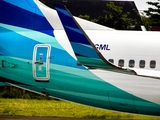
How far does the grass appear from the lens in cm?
1722

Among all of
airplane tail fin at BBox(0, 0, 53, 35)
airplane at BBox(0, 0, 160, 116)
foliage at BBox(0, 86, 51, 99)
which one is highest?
airplane tail fin at BBox(0, 0, 53, 35)

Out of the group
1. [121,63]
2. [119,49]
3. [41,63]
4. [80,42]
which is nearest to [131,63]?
[121,63]

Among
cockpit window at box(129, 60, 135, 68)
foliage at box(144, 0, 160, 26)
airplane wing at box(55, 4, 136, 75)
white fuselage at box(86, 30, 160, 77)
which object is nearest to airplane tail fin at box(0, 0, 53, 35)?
white fuselage at box(86, 30, 160, 77)

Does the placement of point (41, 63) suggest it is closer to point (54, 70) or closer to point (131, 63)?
point (54, 70)

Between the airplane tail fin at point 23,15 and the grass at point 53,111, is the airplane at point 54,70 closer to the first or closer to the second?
the airplane tail fin at point 23,15

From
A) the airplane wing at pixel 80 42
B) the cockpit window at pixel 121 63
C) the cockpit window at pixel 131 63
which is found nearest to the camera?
the airplane wing at pixel 80 42

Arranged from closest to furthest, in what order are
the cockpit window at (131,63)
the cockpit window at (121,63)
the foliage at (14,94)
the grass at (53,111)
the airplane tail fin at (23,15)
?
the cockpit window at (131,63), the cockpit window at (121,63), the airplane tail fin at (23,15), the grass at (53,111), the foliage at (14,94)

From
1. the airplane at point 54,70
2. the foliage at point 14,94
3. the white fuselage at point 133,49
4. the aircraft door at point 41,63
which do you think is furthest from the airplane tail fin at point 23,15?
the foliage at point 14,94

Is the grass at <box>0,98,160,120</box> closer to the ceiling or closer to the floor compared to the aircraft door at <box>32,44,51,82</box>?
closer to the floor

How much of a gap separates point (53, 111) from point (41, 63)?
4137 millimetres

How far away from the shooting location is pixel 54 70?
14352 mm

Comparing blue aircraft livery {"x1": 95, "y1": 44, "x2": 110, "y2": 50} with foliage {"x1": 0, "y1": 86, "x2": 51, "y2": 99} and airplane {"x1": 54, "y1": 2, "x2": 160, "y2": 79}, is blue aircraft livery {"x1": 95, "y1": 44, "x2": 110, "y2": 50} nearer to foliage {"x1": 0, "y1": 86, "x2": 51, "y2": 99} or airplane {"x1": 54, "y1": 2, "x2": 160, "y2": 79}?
airplane {"x1": 54, "y1": 2, "x2": 160, "y2": 79}

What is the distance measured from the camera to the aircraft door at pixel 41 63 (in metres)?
14.4

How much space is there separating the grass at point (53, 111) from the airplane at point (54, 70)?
2.69 meters
